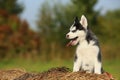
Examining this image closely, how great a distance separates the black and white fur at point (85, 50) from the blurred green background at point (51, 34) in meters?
20.2

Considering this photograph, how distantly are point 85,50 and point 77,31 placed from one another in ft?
1.40

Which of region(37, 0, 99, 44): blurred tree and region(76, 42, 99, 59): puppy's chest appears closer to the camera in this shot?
region(76, 42, 99, 59): puppy's chest

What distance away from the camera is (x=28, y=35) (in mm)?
36812

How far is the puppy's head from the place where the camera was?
8602mm

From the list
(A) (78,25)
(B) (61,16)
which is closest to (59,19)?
(B) (61,16)

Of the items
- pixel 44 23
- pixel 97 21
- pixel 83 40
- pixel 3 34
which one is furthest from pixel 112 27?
pixel 83 40

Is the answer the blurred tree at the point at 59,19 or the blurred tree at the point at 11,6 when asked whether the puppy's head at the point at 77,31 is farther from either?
the blurred tree at the point at 11,6

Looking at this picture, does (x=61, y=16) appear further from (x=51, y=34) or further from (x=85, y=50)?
(x=85, y=50)

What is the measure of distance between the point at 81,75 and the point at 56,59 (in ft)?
69.6

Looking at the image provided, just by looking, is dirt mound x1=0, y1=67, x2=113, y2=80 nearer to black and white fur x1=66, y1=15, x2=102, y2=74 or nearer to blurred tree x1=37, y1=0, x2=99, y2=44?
black and white fur x1=66, y1=15, x2=102, y2=74

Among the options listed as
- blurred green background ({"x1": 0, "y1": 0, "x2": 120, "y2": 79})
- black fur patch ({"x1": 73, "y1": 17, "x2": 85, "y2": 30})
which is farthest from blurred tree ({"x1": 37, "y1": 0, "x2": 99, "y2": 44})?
black fur patch ({"x1": 73, "y1": 17, "x2": 85, "y2": 30})

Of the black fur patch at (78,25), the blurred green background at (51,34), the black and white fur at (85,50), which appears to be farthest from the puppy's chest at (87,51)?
the blurred green background at (51,34)

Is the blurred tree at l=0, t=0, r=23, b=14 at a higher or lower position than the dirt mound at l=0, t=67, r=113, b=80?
higher

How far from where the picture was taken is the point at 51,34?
36.7 m
